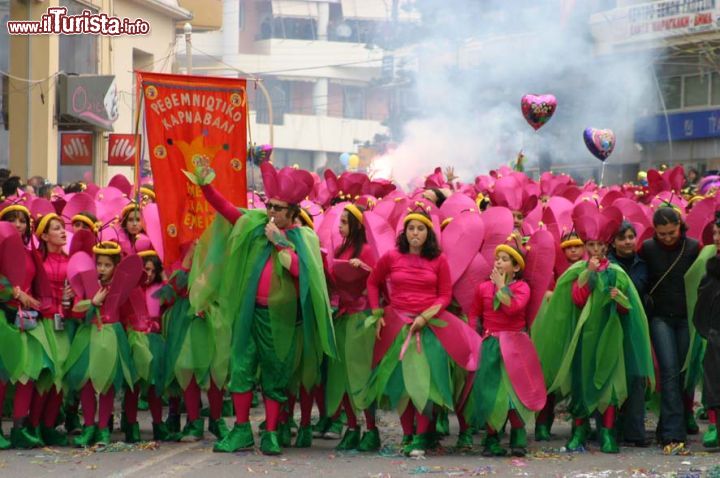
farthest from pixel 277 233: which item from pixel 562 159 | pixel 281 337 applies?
pixel 562 159

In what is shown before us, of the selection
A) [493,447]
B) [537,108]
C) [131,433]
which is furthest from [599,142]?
[131,433]

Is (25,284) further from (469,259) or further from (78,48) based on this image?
(78,48)

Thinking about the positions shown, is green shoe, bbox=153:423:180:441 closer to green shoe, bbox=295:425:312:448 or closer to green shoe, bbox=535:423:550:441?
green shoe, bbox=295:425:312:448

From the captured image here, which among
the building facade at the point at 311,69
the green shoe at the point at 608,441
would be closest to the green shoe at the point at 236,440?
the green shoe at the point at 608,441

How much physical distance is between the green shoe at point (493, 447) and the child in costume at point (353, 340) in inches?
29.3

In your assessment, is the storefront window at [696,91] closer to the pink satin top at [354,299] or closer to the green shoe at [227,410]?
the green shoe at [227,410]

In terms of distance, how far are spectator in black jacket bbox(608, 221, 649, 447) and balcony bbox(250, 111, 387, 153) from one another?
7139cm

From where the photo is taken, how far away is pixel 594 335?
9656 mm

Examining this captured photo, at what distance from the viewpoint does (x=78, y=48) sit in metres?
29.1

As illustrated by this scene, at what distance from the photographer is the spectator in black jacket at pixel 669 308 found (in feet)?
32.8

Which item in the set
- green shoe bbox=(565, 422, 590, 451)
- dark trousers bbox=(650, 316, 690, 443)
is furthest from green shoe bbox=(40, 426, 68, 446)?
dark trousers bbox=(650, 316, 690, 443)

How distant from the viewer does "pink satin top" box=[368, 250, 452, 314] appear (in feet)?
30.8

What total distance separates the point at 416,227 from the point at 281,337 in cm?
114

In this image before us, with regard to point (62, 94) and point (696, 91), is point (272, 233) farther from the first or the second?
point (696, 91)
